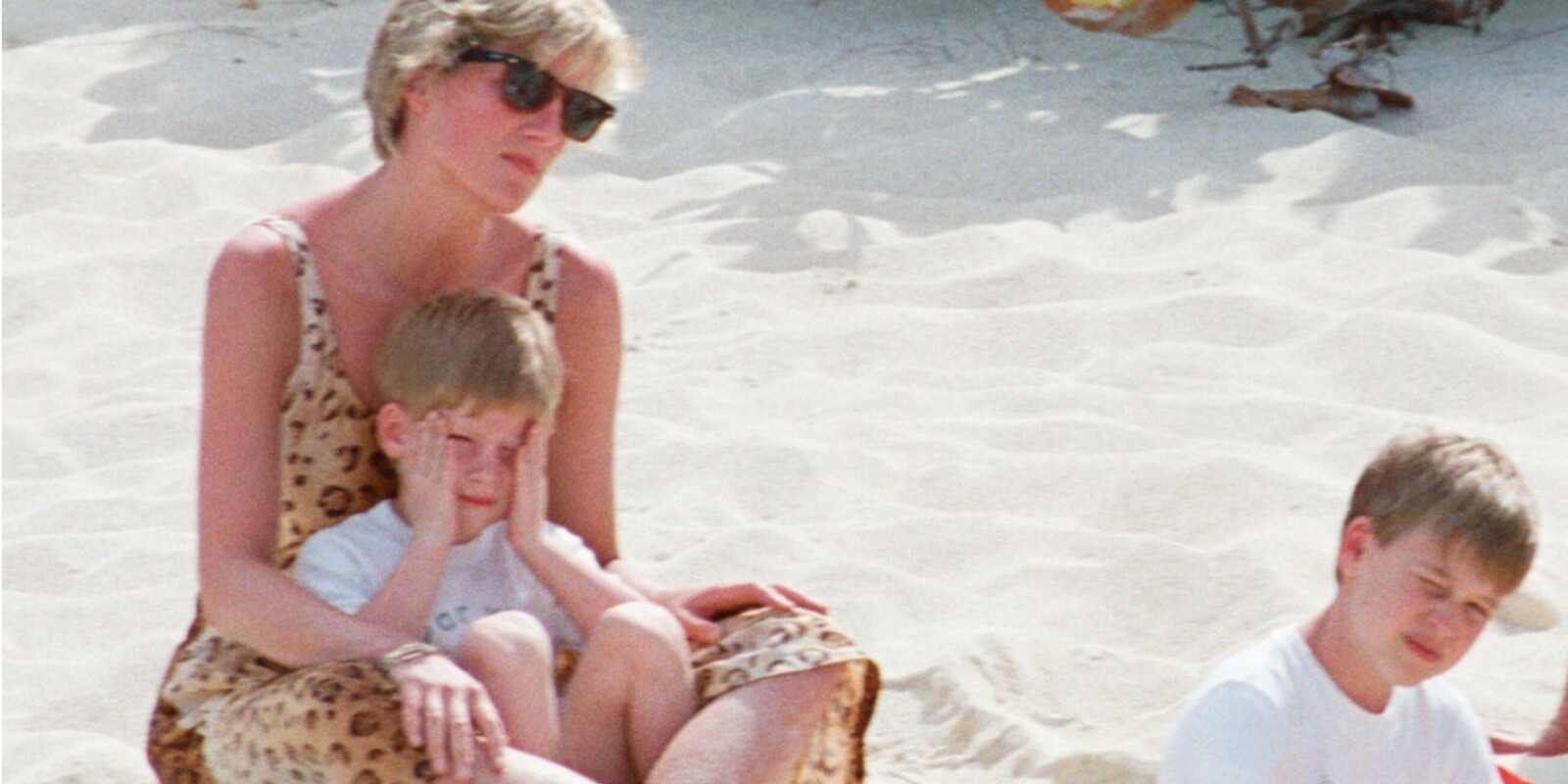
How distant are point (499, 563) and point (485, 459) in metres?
0.14

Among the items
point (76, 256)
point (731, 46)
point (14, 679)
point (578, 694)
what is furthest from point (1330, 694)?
point (731, 46)

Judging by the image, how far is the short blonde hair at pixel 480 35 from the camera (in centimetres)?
274

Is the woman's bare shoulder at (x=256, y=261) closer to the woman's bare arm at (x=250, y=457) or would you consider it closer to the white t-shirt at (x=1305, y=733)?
the woman's bare arm at (x=250, y=457)

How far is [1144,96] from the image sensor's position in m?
6.18

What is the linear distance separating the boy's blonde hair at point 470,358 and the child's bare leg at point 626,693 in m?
0.31

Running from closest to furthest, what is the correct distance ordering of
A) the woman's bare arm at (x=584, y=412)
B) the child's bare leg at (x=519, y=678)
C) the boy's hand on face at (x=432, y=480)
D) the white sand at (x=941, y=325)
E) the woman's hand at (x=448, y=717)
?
the woman's hand at (x=448, y=717)
the child's bare leg at (x=519, y=678)
the boy's hand on face at (x=432, y=480)
the woman's bare arm at (x=584, y=412)
the white sand at (x=941, y=325)

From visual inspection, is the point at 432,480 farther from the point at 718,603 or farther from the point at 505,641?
the point at 718,603

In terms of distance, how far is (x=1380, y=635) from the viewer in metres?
2.46

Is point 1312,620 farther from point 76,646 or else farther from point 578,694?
point 76,646

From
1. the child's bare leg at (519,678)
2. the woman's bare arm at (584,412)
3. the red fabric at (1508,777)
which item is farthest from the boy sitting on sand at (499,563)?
the red fabric at (1508,777)

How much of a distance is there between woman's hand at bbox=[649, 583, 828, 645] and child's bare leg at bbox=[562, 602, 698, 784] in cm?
8

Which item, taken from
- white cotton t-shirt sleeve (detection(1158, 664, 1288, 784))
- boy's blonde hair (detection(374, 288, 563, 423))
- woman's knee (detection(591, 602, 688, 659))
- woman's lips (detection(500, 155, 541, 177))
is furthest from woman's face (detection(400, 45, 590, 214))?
white cotton t-shirt sleeve (detection(1158, 664, 1288, 784))

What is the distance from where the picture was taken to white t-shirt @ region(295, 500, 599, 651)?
2740 mm

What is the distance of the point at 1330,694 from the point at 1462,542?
223 millimetres
